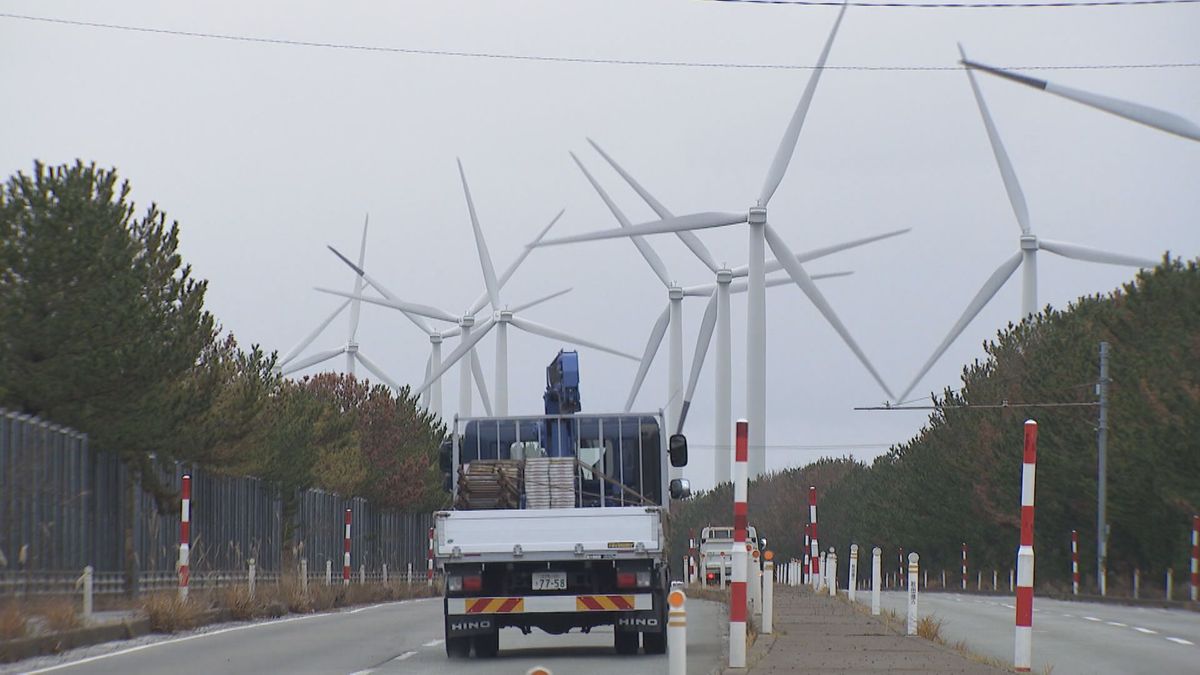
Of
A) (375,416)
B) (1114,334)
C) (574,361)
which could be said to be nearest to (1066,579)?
(1114,334)

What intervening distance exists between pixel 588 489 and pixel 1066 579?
50.3 meters

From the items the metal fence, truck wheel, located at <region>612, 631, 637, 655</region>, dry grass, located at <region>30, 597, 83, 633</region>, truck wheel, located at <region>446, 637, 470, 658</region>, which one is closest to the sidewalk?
truck wheel, located at <region>612, 631, 637, 655</region>

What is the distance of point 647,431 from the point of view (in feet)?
77.5

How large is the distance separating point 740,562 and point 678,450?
7020mm

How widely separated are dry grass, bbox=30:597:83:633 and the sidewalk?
748cm

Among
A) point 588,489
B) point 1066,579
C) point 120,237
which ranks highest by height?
point 120,237

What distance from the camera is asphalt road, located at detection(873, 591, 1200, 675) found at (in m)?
20.2

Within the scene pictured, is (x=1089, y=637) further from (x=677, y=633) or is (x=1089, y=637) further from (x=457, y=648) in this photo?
(x=677, y=633)

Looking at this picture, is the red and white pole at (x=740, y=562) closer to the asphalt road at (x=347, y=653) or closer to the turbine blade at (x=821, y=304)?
the asphalt road at (x=347, y=653)

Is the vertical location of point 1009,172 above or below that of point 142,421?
above

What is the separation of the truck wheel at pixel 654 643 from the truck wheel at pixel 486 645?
157cm

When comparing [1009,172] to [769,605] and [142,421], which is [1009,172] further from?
[769,605]

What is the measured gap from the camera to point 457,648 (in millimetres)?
20844

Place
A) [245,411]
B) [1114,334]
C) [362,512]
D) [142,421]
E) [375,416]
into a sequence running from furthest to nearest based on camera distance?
[375,416], [362,512], [1114,334], [245,411], [142,421]
